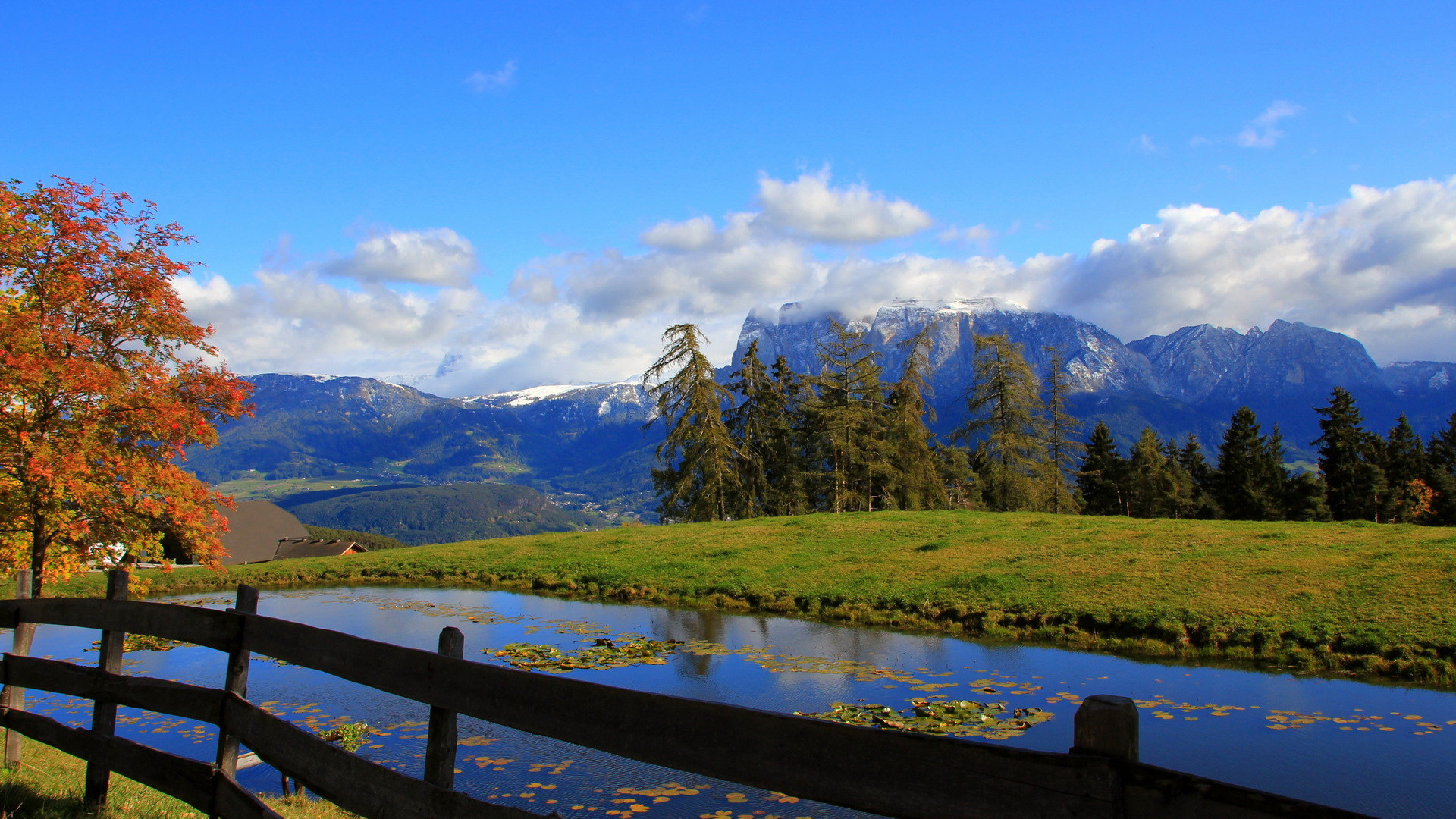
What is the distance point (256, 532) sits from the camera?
77.2 metres

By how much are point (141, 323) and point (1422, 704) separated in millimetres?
20258

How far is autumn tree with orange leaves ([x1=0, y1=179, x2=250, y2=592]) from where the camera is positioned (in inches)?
438

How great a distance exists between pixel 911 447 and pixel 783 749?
47.4m

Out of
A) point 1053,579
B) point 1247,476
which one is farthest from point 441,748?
point 1247,476

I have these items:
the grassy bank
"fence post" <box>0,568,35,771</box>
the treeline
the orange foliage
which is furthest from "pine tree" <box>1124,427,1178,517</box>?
"fence post" <box>0,568,35,771</box>

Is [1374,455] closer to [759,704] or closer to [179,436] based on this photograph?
[759,704]

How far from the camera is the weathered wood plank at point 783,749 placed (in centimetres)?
262

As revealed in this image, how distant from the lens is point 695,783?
9727mm

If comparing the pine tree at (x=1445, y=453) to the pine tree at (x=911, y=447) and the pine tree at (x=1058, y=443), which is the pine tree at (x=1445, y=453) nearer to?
the pine tree at (x=1058, y=443)

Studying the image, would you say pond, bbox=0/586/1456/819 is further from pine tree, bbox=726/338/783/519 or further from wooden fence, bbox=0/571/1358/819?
pine tree, bbox=726/338/783/519

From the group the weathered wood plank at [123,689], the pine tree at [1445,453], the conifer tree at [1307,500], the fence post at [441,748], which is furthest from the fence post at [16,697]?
the pine tree at [1445,453]

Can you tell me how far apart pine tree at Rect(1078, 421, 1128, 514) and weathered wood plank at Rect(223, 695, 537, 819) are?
80.7 metres

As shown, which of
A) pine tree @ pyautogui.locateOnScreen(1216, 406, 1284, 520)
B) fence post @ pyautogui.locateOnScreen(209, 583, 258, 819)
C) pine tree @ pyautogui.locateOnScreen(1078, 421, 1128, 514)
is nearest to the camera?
fence post @ pyautogui.locateOnScreen(209, 583, 258, 819)

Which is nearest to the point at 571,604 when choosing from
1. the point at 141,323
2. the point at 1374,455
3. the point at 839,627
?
the point at 839,627
